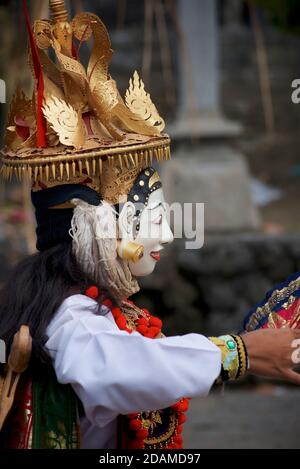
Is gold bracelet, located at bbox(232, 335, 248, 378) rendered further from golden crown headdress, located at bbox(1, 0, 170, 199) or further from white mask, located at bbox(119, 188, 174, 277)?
golden crown headdress, located at bbox(1, 0, 170, 199)

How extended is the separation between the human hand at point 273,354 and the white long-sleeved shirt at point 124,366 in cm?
10

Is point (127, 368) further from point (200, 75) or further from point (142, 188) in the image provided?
point (200, 75)

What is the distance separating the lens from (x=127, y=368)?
2301mm

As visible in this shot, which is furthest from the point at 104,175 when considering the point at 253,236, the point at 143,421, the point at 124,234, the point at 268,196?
the point at 268,196

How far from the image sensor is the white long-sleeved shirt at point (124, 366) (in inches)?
90.2

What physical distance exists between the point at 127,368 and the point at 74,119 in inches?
25.1

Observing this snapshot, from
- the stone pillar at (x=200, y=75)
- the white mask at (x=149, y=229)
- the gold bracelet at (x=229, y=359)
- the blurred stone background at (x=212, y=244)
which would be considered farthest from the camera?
the stone pillar at (x=200, y=75)

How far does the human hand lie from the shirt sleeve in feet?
0.33

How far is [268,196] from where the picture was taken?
775cm

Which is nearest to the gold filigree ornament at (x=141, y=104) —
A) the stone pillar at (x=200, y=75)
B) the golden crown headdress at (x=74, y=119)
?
the golden crown headdress at (x=74, y=119)

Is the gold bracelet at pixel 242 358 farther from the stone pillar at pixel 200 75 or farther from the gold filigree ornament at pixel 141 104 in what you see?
the stone pillar at pixel 200 75

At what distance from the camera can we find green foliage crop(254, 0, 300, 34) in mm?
4947

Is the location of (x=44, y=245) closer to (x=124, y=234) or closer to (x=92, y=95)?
(x=124, y=234)

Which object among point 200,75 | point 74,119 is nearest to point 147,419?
point 74,119
